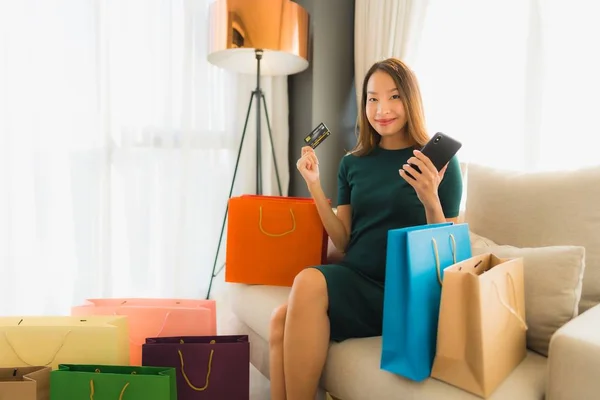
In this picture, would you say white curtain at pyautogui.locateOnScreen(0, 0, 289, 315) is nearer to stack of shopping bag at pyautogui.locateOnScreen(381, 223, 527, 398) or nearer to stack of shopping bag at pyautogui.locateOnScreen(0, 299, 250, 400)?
stack of shopping bag at pyautogui.locateOnScreen(0, 299, 250, 400)

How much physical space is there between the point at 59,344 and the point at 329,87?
1836 mm

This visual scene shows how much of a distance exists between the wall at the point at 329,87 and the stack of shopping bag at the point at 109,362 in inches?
56.2

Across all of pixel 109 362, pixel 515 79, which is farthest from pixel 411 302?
pixel 515 79

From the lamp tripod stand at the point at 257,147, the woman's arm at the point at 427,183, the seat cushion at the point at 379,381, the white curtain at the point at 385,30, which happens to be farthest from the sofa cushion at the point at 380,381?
the white curtain at the point at 385,30

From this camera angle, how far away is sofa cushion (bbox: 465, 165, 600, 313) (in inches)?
47.1

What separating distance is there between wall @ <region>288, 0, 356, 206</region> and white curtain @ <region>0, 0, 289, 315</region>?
0.52 feet

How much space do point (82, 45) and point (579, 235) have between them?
2276mm

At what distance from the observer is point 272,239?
5.36 feet

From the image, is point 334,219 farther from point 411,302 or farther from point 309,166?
point 411,302

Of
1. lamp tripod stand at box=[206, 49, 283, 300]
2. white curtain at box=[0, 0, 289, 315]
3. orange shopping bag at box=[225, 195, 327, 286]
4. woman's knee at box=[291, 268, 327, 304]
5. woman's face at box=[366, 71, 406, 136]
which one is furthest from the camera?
lamp tripod stand at box=[206, 49, 283, 300]

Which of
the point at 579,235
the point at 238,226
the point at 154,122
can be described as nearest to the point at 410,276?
the point at 579,235

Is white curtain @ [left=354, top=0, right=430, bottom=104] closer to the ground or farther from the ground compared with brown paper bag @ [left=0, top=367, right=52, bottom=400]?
farther from the ground

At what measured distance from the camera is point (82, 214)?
231cm

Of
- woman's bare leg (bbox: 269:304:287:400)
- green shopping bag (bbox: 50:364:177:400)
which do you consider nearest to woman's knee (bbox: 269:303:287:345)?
woman's bare leg (bbox: 269:304:287:400)
